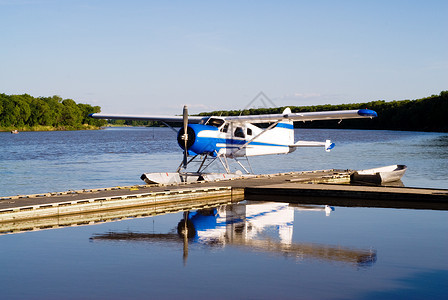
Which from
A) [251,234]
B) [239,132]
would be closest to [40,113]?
[239,132]

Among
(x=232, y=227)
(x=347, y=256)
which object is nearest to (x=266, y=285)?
(x=347, y=256)

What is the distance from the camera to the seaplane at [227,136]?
1766 centimetres

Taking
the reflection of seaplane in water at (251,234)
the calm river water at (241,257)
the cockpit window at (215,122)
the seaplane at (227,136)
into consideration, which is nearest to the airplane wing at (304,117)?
the seaplane at (227,136)

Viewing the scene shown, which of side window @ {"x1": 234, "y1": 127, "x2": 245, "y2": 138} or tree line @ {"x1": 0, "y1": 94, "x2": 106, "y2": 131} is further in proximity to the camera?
tree line @ {"x1": 0, "y1": 94, "x2": 106, "y2": 131}

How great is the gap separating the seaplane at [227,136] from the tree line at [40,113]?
88833 millimetres

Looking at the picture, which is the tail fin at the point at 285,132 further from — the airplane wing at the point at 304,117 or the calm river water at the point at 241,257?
the calm river water at the point at 241,257

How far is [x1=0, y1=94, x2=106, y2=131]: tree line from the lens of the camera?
11500 cm

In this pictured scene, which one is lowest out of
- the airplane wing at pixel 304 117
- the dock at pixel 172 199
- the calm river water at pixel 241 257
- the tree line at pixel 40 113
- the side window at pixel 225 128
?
the calm river water at pixel 241 257

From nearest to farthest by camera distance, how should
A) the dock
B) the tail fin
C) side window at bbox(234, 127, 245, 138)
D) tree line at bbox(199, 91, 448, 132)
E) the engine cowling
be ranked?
the dock
the engine cowling
side window at bbox(234, 127, 245, 138)
the tail fin
tree line at bbox(199, 91, 448, 132)

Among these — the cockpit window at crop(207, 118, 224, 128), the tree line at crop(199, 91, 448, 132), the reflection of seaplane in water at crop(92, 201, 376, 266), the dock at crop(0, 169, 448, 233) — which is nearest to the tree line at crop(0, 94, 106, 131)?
the tree line at crop(199, 91, 448, 132)

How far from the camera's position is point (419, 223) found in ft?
43.3

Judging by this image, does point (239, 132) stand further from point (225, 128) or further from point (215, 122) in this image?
point (215, 122)

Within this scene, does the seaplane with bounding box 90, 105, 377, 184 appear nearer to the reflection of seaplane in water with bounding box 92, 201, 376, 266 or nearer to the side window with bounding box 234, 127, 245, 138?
the side window with bounding box 234, 127, 245, 138

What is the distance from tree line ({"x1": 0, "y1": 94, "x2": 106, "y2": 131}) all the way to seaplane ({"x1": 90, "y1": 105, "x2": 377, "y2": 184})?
88833 mm
